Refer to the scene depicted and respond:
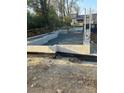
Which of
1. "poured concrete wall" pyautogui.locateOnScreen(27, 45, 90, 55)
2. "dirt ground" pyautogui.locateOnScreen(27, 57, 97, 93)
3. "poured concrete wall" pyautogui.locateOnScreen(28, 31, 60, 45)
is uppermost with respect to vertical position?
"poured concrete wall" pyautogui.locateOnScreen(28, 31, 60, 45)

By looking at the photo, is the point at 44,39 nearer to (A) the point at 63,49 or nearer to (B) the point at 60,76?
(A) the point at 63,49

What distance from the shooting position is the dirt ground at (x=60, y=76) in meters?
1.54

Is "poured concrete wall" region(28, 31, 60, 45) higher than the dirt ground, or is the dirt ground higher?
"poured concrete wall" region(28, 31, 60, 45)

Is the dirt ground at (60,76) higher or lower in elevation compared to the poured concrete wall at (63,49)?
lower

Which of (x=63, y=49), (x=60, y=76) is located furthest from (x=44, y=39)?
(x=60, y=76)

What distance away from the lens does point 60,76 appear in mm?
1572

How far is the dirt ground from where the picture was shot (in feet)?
5.06

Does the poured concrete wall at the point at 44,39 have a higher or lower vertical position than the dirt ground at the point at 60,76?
higher

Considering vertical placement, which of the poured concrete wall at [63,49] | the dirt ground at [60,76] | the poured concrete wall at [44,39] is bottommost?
the dirt ground at [60,76]

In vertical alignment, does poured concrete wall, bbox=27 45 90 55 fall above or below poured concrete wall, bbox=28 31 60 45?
below
